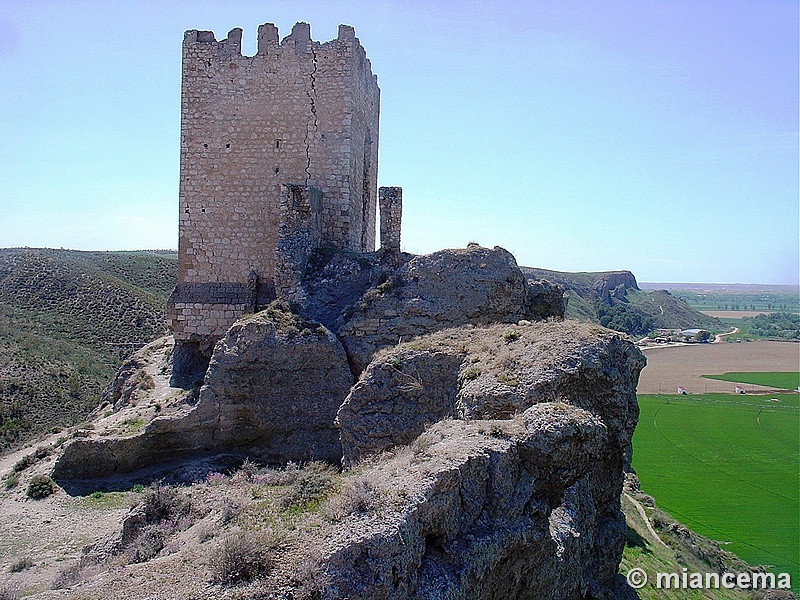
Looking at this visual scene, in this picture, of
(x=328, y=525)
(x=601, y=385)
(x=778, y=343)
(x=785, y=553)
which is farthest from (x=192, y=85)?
(x=778, y=343)

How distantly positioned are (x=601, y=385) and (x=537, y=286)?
20.1 feet

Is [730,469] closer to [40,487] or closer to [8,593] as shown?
[40,487]

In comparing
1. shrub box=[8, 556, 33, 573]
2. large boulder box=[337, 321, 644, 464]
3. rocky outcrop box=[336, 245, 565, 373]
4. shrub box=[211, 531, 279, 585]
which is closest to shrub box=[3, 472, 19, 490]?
shrub box=[8, 556, 33, 573]

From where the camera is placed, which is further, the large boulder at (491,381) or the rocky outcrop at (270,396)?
Answer: the rocky outcrop at (270,396)

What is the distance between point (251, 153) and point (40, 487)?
28.4 ft

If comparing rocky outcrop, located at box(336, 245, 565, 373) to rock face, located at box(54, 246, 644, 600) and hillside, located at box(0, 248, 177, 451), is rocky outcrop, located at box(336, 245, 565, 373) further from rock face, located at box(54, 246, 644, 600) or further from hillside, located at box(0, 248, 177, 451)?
hillside, located at box(0, 248, 177, 451)

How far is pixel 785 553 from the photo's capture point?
A: 2133cm

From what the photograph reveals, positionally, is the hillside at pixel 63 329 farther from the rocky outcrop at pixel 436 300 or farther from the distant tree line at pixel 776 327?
the distant tree line at pixel 776 327

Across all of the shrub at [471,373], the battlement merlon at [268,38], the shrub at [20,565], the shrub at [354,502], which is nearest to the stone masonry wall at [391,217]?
the battlement merlon at [268,38]

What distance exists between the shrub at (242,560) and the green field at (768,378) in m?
68.2

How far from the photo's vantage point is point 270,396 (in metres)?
12.7

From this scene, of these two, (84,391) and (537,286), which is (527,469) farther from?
(84,391)

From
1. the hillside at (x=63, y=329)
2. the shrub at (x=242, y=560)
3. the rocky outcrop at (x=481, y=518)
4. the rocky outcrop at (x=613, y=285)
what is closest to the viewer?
the shrub at (x=242, y=560)

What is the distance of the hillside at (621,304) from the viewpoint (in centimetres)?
8554
